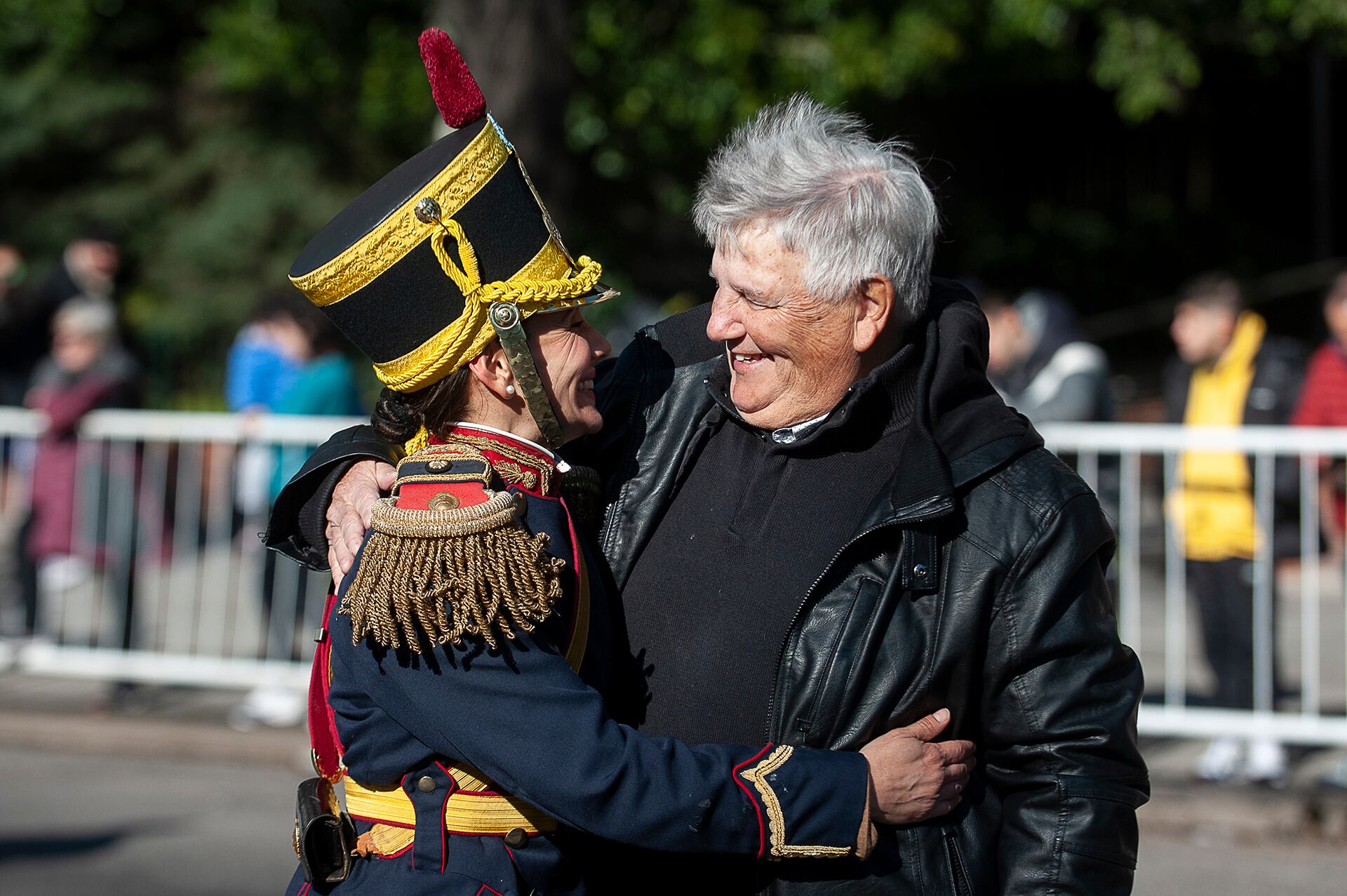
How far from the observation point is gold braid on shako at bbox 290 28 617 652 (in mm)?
2014

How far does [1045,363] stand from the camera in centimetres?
702

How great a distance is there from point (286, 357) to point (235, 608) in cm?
139

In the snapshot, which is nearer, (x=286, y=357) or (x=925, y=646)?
(x=925, y=646)

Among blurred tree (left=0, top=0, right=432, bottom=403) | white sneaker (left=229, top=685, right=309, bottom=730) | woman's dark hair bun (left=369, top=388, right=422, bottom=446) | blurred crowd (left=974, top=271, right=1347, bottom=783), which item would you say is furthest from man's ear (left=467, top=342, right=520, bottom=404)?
blurred tree (left=0, top=0, right=432, bottom=403)

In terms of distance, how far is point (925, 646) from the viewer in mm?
2189

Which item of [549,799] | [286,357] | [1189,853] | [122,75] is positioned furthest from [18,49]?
[549,799]

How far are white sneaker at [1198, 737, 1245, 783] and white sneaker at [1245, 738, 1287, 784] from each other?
8 centimetres

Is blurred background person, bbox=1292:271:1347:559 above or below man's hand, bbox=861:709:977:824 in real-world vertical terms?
above

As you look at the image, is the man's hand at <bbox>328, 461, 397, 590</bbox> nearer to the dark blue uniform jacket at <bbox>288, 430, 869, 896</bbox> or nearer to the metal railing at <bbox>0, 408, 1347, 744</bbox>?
the dark blue uniform jacket at <bbox>288, 430, 869, 896</bbox>

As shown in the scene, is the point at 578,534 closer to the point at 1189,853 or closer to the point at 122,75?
the point at 1189,853

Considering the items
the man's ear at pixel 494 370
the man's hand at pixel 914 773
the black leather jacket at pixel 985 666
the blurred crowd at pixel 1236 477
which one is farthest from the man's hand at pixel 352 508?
the blurred crowd at pixel 1236 477

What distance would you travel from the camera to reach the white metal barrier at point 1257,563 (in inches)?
226

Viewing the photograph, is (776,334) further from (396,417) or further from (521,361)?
(396,417)

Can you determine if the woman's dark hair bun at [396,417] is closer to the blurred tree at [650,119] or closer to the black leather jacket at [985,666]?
the black leather jacket at [985,666]
